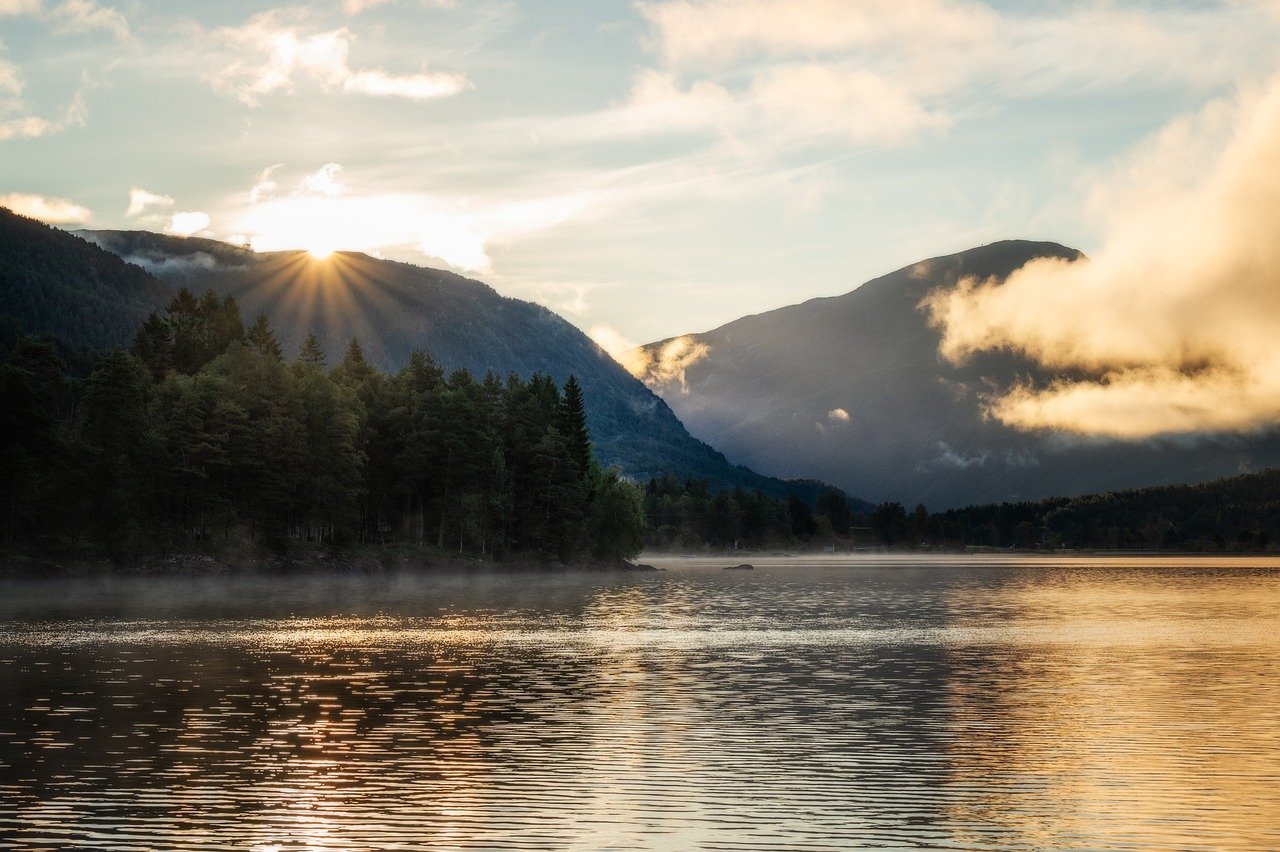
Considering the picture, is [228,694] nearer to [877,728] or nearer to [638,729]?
[638,729]

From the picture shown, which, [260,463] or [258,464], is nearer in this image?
[258,464]

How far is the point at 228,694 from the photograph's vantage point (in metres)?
48.5

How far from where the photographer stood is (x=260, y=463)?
156m

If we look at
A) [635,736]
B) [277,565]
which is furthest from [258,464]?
[635,736]

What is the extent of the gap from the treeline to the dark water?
6557 centimetres

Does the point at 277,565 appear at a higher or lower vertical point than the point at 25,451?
lower

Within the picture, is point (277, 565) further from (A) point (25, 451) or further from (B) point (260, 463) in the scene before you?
(A) point (25, 451)

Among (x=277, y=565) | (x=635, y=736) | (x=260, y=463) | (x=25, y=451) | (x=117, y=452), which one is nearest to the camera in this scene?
(x=635, y=736)

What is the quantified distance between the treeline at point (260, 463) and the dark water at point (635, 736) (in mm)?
65571

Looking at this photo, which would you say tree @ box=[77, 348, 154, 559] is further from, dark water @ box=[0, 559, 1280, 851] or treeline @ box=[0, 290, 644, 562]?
dark water @ box=[0, 559, 1280, 851]

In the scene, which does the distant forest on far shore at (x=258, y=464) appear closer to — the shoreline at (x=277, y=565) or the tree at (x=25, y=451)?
the tree at (x=25, y=451)

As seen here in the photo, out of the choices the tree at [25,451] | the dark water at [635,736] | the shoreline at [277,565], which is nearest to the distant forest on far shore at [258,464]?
the tree at [25,451]

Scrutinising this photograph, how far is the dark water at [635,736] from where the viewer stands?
87.7 feet

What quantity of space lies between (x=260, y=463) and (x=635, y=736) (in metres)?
126
